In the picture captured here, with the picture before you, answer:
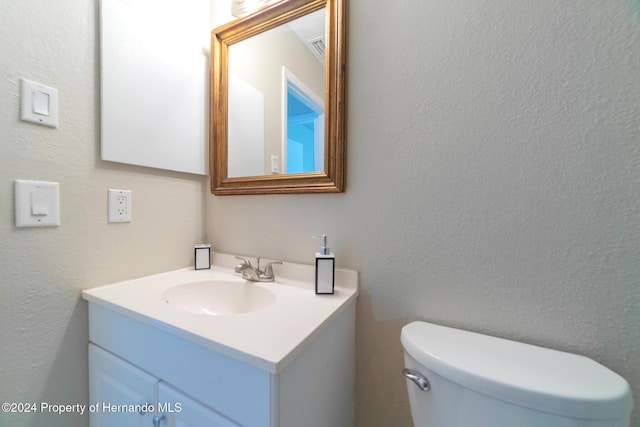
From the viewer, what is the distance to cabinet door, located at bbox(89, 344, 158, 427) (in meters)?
0.59

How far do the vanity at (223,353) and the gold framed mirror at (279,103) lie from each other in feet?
1.20

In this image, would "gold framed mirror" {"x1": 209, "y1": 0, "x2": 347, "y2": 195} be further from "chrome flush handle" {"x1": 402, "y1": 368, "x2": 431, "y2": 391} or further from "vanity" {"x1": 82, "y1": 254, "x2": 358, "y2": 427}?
"chrome flush handle" {"x1": 402, "y1": 368, "x2": 431, "y2": 391}

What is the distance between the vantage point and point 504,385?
1.42ft

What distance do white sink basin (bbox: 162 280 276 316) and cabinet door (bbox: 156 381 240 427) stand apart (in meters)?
0.28

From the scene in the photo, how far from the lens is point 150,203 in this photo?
2.92 ft

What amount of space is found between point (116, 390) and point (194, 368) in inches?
14.4

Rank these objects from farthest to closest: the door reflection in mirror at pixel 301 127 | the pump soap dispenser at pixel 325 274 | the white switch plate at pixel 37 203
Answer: the door reflection in mirror at pixel 301 127, the pump soap dispenser at pixel 325 274, the white switch plate at pixel 37 203

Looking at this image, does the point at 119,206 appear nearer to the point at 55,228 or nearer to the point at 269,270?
the point at 55,228

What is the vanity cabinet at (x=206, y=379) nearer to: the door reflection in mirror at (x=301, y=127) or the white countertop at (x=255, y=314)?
the white countertop at (x=255, y=314)

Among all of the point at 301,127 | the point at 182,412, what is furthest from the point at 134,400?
the point at 301,127

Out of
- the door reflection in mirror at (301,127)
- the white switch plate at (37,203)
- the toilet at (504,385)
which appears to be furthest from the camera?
the door reflection in mirror at (301,127)

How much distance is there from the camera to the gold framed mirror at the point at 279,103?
30.9 inches

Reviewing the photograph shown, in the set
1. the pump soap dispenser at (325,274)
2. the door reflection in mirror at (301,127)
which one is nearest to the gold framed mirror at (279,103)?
the door reflection in mirror at (301,127)

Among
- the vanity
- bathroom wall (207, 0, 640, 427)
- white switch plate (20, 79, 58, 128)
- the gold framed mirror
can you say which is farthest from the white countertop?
white switch plate (20, 79, 58, 128)
